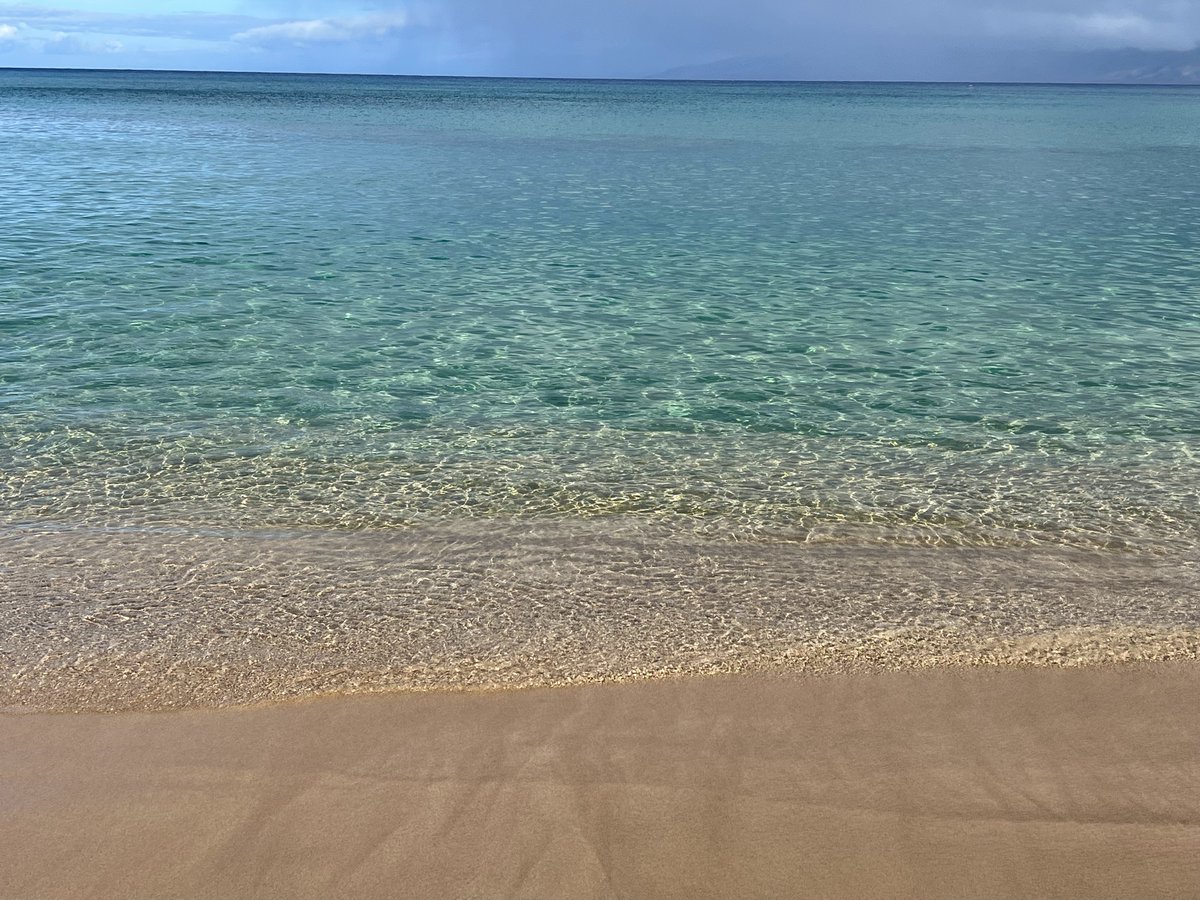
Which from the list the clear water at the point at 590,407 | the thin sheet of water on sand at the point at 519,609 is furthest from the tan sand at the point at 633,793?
the clear water at the point at 590,407

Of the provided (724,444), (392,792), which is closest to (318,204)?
(724,444)

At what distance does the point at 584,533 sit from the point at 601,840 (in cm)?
335

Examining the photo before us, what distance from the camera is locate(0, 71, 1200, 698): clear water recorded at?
654 cm

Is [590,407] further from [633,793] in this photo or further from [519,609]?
[633,793]

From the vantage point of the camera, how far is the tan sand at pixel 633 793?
13.0ft

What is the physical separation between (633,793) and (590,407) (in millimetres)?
6107

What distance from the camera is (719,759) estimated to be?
464 centimetres

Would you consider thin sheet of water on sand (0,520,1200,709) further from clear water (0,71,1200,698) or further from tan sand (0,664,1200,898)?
tan sand (0,664,1200,898)

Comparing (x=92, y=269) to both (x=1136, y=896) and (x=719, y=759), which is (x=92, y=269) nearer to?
(x=719, y=759)

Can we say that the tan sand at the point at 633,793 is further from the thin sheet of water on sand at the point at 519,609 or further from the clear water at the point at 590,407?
the clear water at the point at 590,407

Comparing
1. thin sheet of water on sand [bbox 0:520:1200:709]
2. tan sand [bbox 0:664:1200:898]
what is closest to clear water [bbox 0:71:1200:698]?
thin sheet of water on sand [bbox 0:520:1200:709]

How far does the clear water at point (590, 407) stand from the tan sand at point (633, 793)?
0.58 m

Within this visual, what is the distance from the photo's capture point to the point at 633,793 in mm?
4410

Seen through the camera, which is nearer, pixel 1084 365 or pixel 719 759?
pixel 719 759
